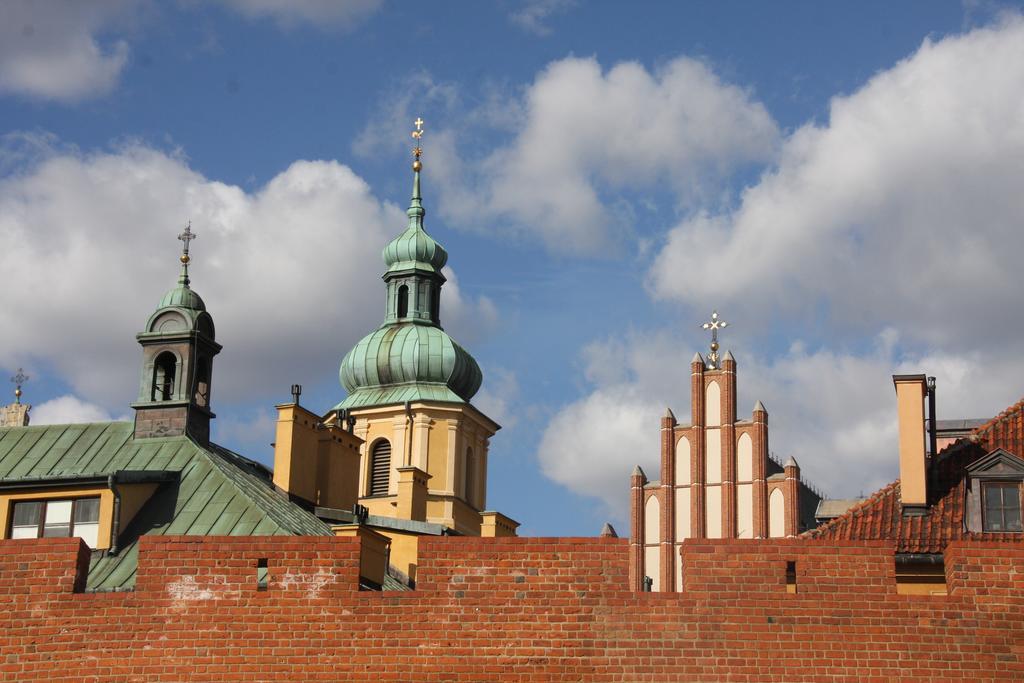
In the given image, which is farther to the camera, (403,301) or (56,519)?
(403,301)

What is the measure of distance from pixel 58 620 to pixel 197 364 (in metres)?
14.6

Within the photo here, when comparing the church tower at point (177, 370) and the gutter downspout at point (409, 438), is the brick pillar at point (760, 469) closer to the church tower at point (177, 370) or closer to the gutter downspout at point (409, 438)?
the gutter downspout at point (409, 438)

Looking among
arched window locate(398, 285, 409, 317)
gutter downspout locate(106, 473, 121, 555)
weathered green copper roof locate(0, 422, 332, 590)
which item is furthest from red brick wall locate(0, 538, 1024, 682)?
arched window locate(398, 285, 409, 317)

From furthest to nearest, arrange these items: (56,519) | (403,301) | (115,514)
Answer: (403,301) < (56,519) < (115,514)

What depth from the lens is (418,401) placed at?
213 ft

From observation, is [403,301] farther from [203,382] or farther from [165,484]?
[165,484]

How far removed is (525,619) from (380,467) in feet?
152

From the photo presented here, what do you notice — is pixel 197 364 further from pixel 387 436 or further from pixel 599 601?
pixel 387 436

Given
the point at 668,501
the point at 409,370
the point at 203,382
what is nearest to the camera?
the point at 203,382

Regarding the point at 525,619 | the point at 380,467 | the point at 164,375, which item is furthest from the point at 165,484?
the point at 380,467

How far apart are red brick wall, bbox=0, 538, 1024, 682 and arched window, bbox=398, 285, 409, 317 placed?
51590mm

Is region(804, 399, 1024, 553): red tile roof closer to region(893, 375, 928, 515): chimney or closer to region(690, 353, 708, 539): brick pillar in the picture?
region(893, 375, 928, 515): chimney

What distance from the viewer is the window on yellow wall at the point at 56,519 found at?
2911 centimetres

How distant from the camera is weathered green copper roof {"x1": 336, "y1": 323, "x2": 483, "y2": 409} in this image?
66.3m
